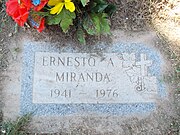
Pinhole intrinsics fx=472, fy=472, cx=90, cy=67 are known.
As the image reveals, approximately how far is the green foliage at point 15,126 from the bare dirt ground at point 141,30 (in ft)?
0.30

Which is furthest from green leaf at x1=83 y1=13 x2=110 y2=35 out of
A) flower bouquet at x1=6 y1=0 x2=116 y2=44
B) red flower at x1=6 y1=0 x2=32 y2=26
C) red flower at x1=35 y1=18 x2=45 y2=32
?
red flower at x1=6 y1=0 x2=32 y2=26

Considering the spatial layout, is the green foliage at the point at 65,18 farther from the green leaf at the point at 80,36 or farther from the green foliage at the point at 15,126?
the green foliage at the point at 15,126

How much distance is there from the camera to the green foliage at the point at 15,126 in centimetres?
351

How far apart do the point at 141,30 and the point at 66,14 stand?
2.19ft

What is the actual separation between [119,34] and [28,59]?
0.76m

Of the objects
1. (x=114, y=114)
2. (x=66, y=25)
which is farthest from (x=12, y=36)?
(x=114, y=114)

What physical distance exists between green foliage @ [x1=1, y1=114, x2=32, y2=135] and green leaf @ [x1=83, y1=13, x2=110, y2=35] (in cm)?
81

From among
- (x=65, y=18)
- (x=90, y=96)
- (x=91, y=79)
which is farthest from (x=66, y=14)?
(x=90, y=96)

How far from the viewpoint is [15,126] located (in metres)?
3.51

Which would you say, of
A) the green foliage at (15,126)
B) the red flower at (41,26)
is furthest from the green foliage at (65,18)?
the green foliage at (15,126)

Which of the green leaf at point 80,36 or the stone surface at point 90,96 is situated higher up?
the green leaf at point 80,36

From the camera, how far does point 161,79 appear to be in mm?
3730

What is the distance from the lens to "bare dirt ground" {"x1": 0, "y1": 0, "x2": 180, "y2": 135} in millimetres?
3602

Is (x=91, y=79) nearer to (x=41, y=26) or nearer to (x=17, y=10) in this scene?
(x=41, y=26)
